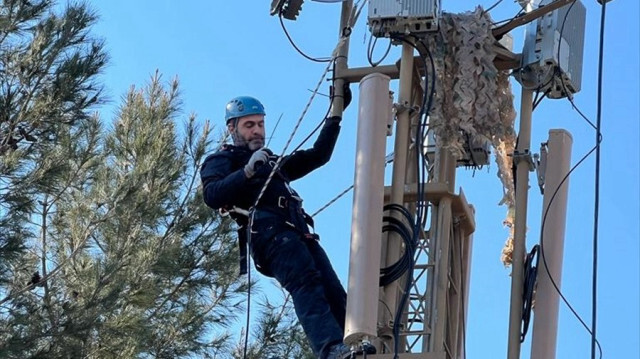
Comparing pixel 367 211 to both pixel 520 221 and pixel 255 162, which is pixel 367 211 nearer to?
pixel 255 162

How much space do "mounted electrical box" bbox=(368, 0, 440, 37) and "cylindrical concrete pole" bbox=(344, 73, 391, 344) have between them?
59 centimetres

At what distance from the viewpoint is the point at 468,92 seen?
305 inches

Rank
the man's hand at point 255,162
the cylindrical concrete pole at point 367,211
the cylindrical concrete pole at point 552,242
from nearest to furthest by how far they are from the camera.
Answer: the cylindrical concrete pole at point 367,211, the cylindrical concrete pole at point 552,242, the man's hand at point 255,162

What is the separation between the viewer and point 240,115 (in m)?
8.15

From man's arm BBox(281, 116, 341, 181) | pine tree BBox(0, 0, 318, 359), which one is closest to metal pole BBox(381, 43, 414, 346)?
man's arm BBox(281, 116, 341, 181)

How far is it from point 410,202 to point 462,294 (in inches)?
23.2

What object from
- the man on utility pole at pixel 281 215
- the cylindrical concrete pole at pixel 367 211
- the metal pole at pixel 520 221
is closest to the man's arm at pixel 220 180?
the man on utility pole at pixel 281 215

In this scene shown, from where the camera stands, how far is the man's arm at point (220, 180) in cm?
762

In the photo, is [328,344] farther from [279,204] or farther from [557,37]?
[557,37]

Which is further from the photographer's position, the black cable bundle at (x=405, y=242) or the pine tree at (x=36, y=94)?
the pine tree at (x=36, y=94)

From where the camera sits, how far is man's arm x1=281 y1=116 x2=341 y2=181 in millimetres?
7938

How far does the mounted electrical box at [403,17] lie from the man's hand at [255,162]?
0.74 meters

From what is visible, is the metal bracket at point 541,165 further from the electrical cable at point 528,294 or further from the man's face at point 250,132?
the man's face at point 250,132

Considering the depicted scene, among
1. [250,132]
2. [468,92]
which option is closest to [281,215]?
[250,132]
